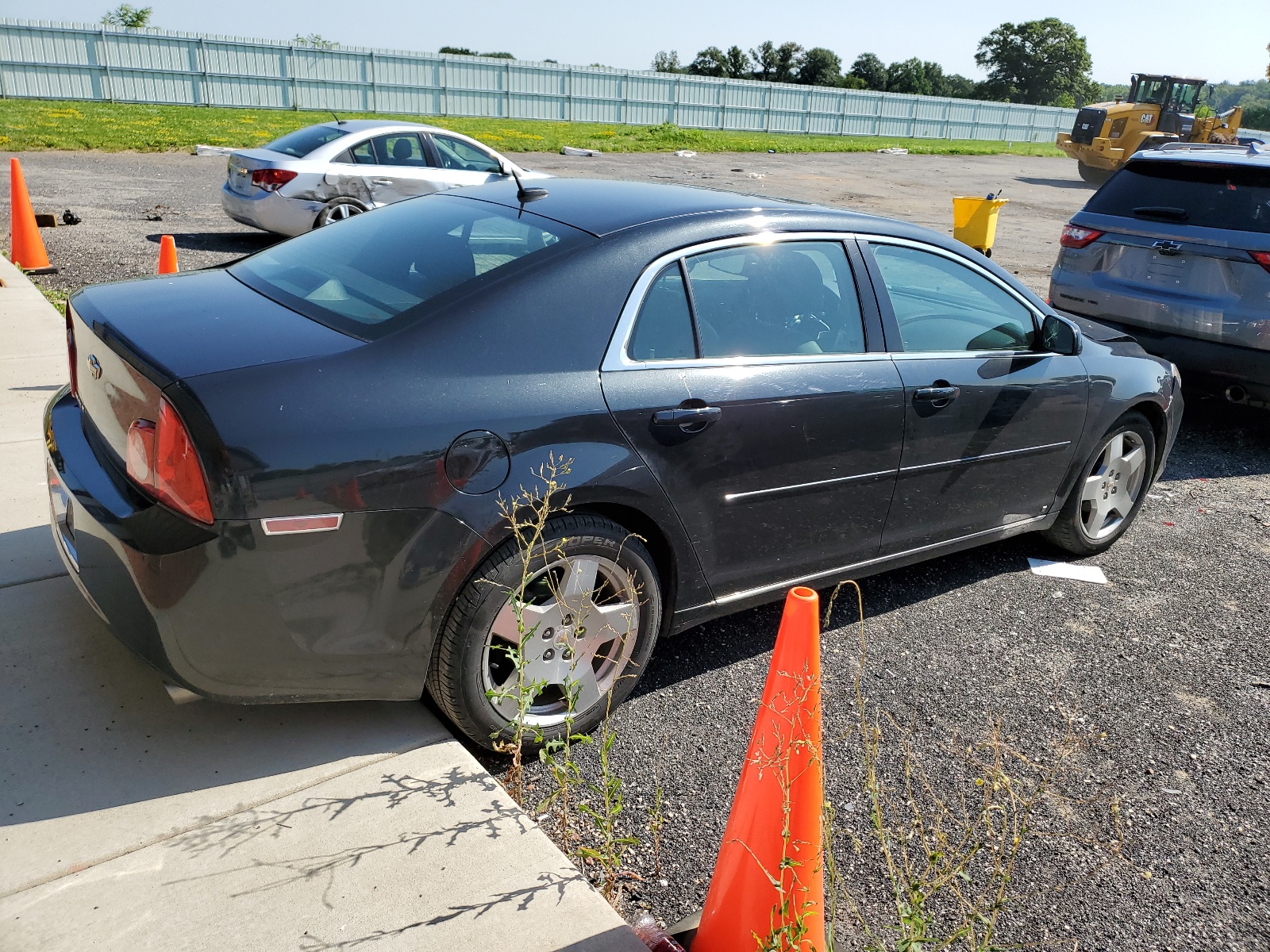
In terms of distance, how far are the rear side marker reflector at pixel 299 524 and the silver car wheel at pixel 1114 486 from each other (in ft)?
11.8

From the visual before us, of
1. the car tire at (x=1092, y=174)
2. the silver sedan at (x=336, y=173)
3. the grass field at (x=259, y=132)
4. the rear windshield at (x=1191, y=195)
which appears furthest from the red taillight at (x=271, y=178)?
the car tire at (x=1092, y=174)

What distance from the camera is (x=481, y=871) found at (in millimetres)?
2592

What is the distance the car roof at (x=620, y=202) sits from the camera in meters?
3.52

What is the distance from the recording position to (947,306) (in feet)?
14.0

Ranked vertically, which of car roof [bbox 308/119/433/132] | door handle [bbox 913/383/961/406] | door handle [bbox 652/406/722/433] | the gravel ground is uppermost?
car roof [bbox 308/119/433/132]

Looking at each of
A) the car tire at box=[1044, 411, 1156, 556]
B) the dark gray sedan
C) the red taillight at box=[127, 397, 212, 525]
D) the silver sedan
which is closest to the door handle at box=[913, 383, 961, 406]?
the dark gray sedan

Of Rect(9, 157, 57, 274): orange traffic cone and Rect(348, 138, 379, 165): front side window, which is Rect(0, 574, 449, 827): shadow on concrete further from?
Rect(348, 138, 379, 165): front side window

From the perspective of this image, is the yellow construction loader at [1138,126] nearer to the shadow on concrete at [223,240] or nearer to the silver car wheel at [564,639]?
the shadow on concrete at [223,240]

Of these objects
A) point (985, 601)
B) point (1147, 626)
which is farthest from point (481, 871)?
point (1147, 626)

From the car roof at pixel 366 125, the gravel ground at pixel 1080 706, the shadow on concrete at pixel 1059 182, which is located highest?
the car roof at pixel 366 125

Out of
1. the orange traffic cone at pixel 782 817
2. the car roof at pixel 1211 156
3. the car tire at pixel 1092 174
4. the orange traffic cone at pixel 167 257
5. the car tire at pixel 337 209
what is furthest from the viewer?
the car tire at pixel 1092 174

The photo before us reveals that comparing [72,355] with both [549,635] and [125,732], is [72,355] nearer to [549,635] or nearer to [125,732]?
[125,732]

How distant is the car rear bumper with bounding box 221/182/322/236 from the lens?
10.9 metres

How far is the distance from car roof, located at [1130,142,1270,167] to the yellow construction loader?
78.0 ft
